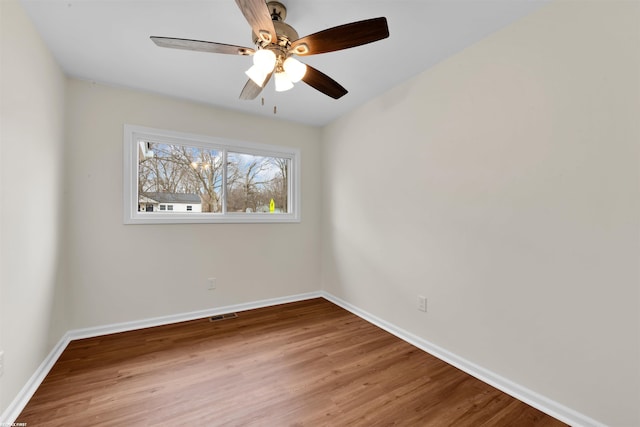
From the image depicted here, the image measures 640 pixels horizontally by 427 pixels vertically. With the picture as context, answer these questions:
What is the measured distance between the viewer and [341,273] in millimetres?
3412

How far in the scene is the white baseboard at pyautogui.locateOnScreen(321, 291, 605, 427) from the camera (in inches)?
58.8

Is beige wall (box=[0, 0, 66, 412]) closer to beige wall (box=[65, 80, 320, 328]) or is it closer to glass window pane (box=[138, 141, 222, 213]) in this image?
beige wall (box=[65, 80, 320, 328])

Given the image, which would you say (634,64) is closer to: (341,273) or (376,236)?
(376,236)

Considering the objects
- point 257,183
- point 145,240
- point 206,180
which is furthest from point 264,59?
point 145,240

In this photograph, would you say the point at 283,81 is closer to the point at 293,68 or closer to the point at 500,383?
the point at 293,68

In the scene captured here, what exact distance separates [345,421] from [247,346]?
1.16 meters

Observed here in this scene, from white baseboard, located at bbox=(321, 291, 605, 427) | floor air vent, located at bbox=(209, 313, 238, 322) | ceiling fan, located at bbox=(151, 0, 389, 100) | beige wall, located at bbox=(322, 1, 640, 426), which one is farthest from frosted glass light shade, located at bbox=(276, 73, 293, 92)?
floor air vent, located at bbox=(209, 313, 238, 322)

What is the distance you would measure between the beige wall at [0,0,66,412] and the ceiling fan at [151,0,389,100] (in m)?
0.93

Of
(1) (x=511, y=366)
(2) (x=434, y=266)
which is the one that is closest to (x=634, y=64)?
(2) (x=434, y=266)

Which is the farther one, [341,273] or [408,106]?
[341,273]

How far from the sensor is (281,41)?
1.50 metres

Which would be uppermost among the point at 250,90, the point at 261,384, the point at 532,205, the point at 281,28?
the point at 281,28

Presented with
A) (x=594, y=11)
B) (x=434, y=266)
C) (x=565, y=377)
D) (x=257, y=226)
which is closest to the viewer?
(x=594, y=11)

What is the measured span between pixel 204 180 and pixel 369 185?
1919mm
